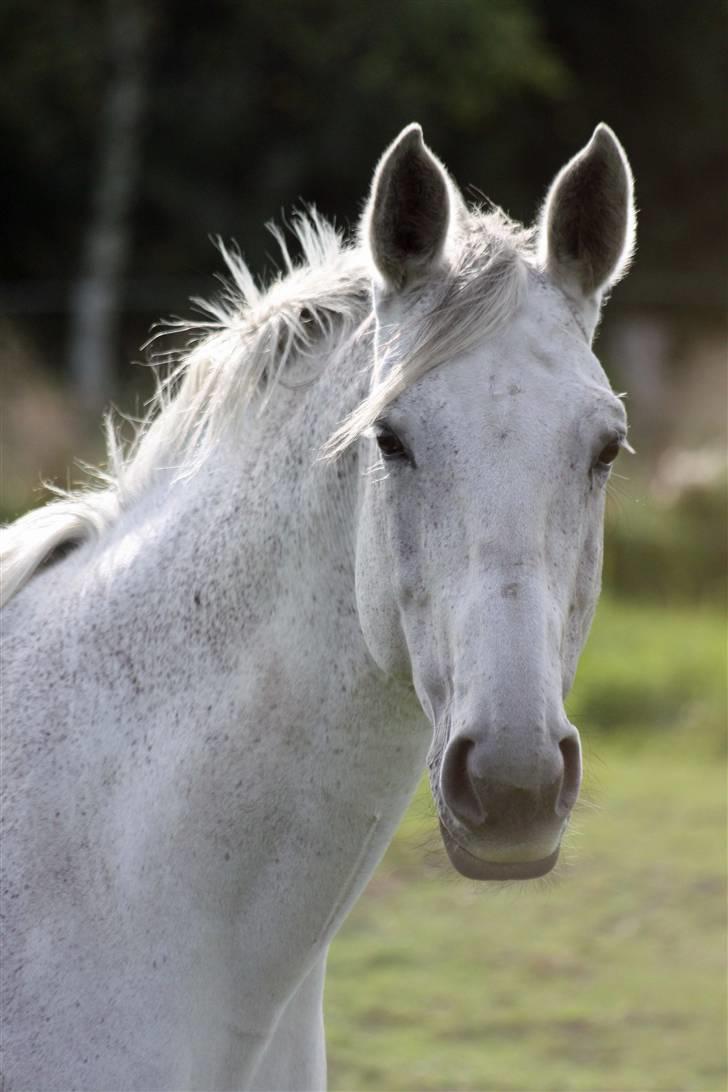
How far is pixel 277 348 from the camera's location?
249 cm

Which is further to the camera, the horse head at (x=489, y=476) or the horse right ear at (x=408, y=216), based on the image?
the horse right ear at (x=408, y=216)

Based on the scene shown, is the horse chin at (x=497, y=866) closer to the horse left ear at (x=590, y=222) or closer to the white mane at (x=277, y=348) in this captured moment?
the white mane at (x=277, y=348)

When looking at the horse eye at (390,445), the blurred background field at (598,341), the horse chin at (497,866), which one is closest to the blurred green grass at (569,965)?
the blurred background field at (598,341)

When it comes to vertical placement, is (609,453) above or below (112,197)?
above

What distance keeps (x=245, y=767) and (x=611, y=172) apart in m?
1.18

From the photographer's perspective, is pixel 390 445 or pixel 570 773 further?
pixel 390 445

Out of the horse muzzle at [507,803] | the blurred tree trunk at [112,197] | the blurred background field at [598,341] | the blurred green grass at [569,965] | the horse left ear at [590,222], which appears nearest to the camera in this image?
the horse muzzle at [507,803]

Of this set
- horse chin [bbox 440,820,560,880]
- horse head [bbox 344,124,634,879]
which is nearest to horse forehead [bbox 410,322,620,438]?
horse head [bbox 344,124,634,879]

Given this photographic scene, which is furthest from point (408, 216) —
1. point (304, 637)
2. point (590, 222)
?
point (304, 637)

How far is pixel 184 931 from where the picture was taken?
2256mm

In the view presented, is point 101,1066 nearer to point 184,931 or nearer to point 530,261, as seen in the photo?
point 184,931

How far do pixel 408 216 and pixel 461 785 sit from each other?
967 millimetres

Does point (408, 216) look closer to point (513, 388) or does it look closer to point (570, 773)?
point (513, 388)

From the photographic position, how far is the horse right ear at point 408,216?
2242 mm
